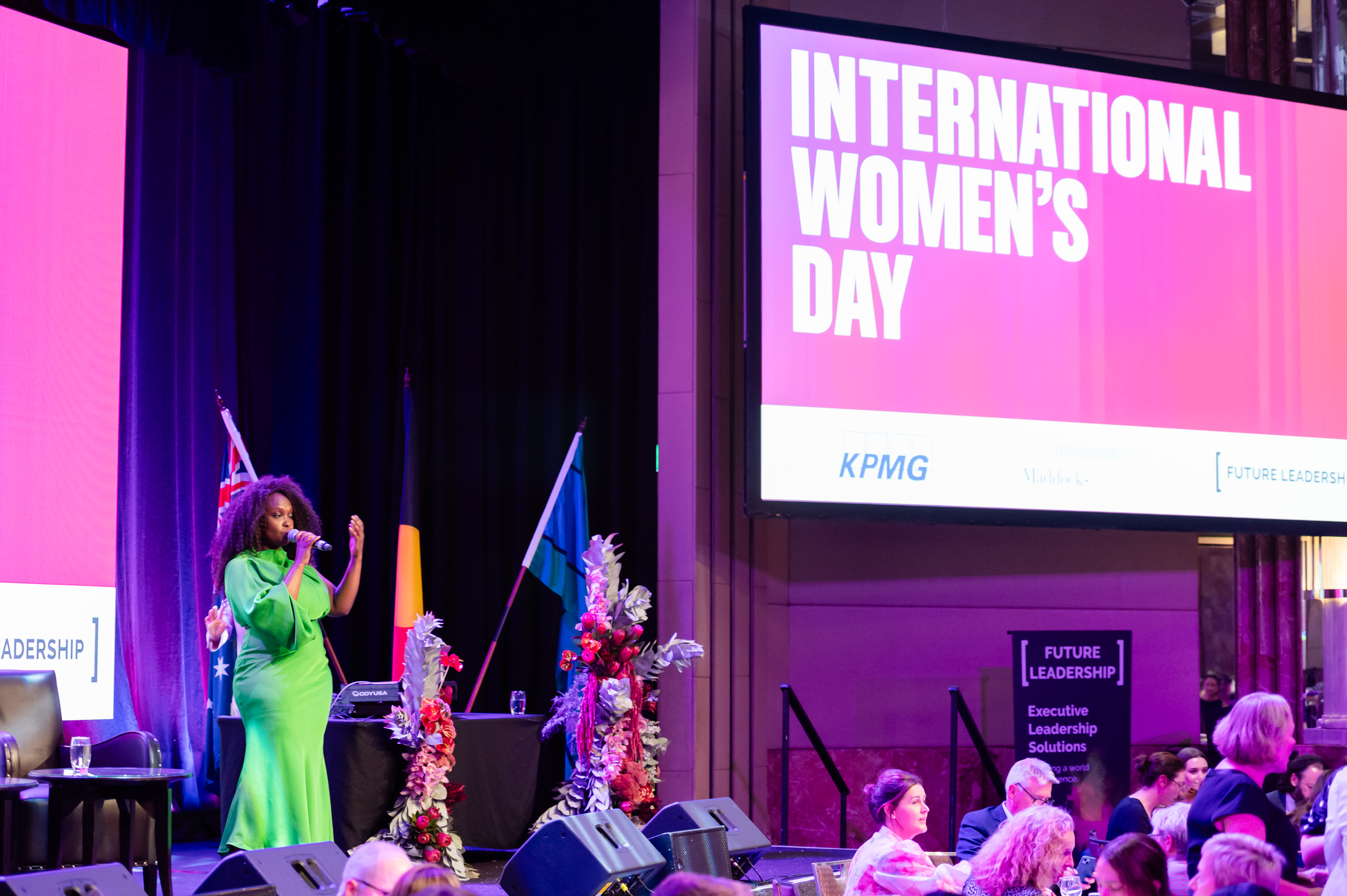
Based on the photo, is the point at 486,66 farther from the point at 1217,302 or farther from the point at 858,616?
the point at 1217,302

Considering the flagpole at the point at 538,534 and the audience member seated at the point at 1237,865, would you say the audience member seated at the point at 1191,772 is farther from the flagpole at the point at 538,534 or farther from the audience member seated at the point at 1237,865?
the flagpole at the point at 538,534

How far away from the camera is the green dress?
14.3ft

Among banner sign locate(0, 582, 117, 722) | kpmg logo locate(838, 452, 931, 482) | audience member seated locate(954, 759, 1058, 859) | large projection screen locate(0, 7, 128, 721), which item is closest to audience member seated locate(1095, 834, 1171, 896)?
audience member seated locate(954, 759, 1058, 859)

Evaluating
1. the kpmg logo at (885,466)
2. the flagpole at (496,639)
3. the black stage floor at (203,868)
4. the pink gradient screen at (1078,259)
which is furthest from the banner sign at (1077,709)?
the black stage floor at (203,868)

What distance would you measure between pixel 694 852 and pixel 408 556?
117 inches

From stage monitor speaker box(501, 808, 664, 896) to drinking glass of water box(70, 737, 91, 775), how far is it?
1455 millimetres

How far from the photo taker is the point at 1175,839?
4.38m

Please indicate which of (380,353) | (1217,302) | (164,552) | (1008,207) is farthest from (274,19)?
(1217,302)

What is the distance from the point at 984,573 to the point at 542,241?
10.1 ft

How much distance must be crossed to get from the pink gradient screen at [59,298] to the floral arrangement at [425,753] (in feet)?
5.09

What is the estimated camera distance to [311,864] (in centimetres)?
335

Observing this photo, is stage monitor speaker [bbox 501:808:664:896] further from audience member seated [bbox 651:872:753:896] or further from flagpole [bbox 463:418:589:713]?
flagpole [bbox 463:418:589:713]

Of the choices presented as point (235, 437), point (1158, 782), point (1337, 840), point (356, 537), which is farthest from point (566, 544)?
point (1337, 840)

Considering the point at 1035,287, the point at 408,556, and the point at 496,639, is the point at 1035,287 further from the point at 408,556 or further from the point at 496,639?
the point at 408,556
